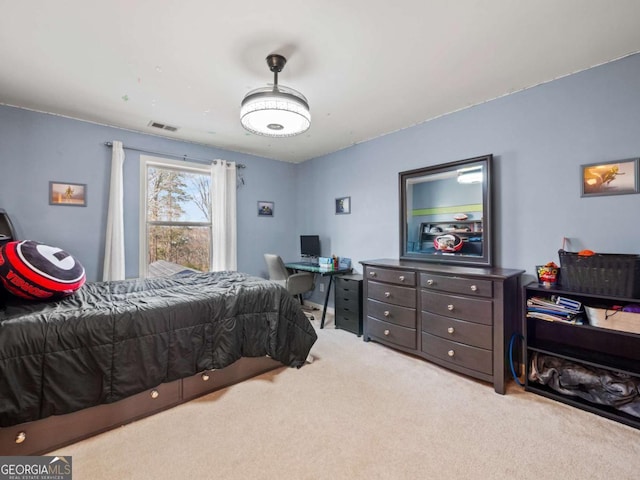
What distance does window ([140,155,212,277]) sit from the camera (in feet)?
11.6

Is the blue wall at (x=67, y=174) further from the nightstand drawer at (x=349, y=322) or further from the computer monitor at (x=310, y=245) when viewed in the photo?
the nightstand drawer at (x=349, y=322)

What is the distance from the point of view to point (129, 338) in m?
1.80

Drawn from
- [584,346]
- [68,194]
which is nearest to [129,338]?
[68,194]

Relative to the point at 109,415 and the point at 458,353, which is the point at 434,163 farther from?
the point at 109,415

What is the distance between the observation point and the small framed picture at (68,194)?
2943mm

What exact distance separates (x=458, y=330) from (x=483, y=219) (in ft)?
3.39

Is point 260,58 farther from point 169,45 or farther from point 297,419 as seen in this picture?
point 297,419

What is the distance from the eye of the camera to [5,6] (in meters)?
1.58

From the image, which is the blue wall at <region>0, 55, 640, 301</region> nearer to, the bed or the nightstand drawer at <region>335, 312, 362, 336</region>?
the nightstand drawer at <region>335, 312, 362, 336</region>

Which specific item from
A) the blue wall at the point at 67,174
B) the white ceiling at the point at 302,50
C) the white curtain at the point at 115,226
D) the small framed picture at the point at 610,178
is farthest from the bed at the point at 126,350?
the small framed picture at the point at 610,178

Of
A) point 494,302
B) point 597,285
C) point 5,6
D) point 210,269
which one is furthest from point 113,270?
point 597,285

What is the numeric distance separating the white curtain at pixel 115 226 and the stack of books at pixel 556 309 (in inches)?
155

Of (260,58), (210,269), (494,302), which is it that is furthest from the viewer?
(210,269)

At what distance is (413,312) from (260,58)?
2445mm
